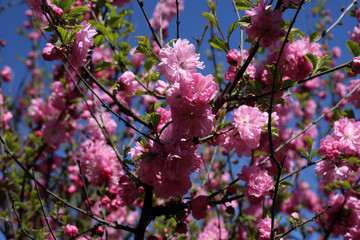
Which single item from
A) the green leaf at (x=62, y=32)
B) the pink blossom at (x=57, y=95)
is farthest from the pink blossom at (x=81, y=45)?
the pink blossom at (x=57, y=95)

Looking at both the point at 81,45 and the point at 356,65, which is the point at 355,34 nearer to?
the point at 356,65

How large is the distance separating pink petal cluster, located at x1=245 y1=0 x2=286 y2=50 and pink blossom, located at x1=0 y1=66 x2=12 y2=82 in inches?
214

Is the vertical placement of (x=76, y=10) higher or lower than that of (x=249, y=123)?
higher

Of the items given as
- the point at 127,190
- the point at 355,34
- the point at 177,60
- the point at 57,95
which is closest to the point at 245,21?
the point at 177,60

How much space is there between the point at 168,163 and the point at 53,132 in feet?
7.63

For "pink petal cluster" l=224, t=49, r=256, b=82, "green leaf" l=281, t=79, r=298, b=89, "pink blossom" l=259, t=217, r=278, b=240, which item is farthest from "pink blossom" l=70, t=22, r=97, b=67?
"pink blossom" l=259, t=217, r=278, b=240

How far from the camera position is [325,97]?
4.91 m

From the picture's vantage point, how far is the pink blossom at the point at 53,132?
3.09 meters

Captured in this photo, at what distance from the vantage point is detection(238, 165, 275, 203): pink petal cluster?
146 cm

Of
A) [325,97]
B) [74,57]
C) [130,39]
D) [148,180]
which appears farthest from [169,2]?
[148,180]

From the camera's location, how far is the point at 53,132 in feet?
10.4

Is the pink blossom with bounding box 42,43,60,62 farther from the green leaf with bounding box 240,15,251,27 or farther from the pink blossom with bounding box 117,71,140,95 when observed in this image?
the green leaf with bounding box 240,15,251,27

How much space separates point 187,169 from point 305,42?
42.2 inches

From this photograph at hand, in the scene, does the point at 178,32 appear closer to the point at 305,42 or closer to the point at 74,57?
the point at 74,57
